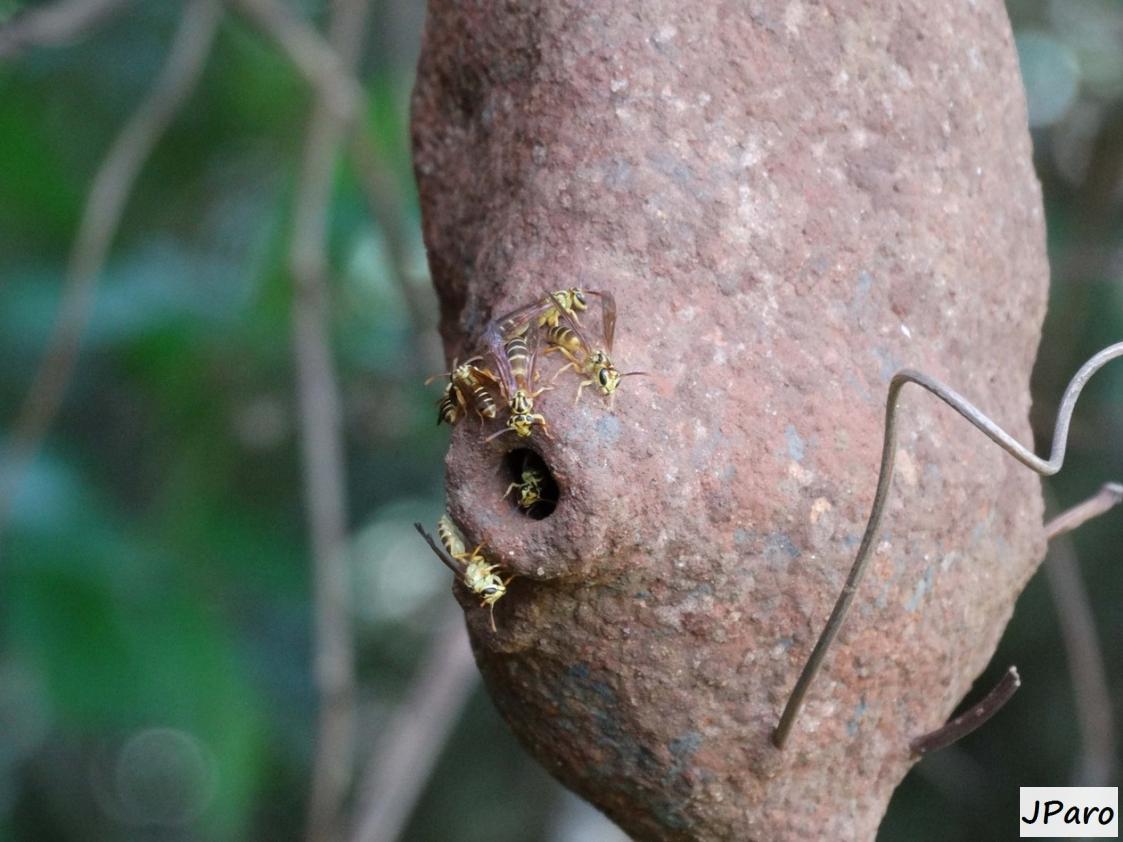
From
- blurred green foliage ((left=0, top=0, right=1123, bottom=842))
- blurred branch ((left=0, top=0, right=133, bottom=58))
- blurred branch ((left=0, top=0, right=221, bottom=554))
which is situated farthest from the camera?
blurred green foliage ((left=0, top=0, right=1123, bottom=842))

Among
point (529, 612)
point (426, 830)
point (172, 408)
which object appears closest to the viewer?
point (529, 612)

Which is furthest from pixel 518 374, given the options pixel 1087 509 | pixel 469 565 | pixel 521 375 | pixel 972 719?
pixel 1087 509

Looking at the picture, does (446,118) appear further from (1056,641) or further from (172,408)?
(1056,641)

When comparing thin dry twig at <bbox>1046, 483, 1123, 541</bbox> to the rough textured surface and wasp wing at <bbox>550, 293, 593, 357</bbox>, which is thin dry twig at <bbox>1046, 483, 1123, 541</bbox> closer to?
the rough textured surface

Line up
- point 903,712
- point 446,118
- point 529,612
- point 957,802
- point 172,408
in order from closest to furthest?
point 529,612 → point 903,712 → point 446,118 → point 172,408 → point 957,802

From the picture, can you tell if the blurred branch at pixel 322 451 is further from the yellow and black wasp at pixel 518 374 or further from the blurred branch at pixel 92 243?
the yellow and black wasp at pixel 518 374

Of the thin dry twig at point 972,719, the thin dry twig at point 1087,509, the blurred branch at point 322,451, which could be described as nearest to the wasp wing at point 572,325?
the thin dry twig at point 972,719

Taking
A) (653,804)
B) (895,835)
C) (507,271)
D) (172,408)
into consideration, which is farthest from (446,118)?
(895,835)

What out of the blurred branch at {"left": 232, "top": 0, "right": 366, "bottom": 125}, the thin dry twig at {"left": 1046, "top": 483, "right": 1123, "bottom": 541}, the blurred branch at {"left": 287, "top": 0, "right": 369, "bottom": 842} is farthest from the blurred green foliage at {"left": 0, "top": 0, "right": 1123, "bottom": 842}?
the thin dry twig at {"left": 1046, "top": 483, "right": 1123, "bottom": 541}
